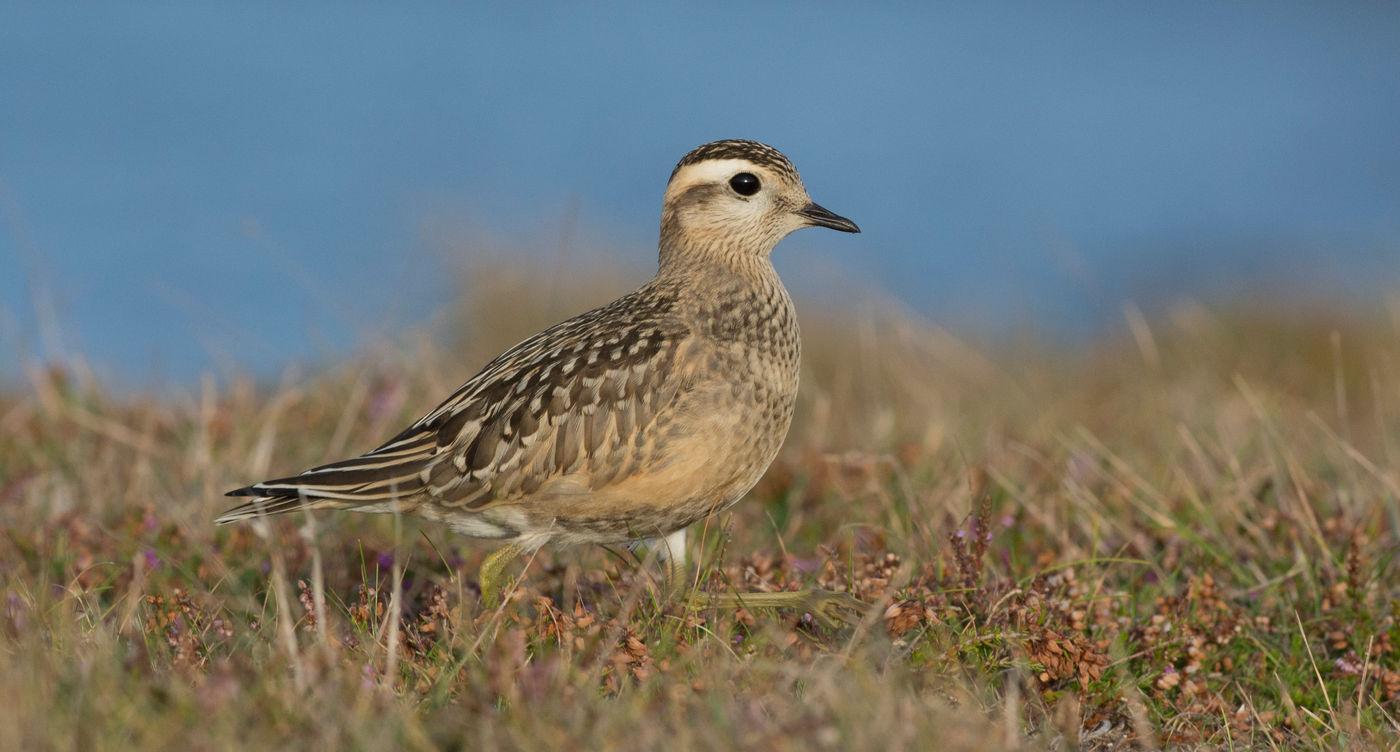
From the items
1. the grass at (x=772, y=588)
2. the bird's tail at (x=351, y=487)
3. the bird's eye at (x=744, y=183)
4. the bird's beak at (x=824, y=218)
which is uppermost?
the bird's eye at (x=744, y=183)

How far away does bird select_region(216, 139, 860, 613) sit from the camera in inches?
217

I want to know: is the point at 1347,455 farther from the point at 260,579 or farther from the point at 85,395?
the point at 85,395

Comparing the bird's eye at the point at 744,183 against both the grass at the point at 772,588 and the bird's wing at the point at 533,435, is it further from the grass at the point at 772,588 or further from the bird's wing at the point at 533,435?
the grass at the point at 772,588

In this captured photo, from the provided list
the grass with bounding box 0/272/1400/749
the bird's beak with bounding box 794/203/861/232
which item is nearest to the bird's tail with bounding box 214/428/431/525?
the grass with bounding box 0/272/1400/749

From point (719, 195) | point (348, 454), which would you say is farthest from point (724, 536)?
point (348, 454)

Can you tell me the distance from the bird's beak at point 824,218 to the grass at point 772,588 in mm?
1421

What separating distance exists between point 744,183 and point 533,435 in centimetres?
168

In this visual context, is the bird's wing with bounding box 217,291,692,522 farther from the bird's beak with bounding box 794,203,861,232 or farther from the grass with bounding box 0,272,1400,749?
the bird's beak with bounding box 794,203,861,232

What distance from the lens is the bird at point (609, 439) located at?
5.50m

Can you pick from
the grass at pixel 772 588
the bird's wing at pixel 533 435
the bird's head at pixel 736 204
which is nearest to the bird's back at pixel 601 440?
the bird's wing at pixel 533 435

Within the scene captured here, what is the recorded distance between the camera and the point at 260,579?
21.3ft

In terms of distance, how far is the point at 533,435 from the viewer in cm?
563

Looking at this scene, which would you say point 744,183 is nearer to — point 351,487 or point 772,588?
point 772,588

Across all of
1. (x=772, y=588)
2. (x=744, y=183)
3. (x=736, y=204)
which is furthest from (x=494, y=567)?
(x=744, y=183)
